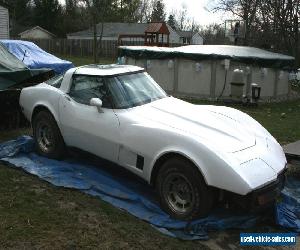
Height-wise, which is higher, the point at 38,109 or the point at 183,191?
the point at 38,109

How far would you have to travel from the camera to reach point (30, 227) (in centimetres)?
Answer: 482

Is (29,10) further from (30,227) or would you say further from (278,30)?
(30,227)

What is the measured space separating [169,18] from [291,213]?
8918 cm

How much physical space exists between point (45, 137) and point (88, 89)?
1278 mm

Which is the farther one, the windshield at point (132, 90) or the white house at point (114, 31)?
the white house at point (114, 31)

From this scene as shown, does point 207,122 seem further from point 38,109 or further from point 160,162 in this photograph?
point 38,109

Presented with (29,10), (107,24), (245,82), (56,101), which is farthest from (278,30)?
(29,10)

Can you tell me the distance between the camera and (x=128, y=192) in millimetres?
5746

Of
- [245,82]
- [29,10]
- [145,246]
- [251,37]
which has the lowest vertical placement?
[145,246]

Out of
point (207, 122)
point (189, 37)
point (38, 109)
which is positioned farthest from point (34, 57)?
point (189, 37)

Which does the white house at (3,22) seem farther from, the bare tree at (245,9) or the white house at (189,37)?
the white house at (189,37)

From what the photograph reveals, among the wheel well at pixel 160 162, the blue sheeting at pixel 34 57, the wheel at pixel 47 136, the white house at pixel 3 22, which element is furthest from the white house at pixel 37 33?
the wheel well at pixel 160 162

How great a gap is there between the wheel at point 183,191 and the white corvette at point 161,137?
11mm

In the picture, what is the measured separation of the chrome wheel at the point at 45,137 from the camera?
6926 mm
